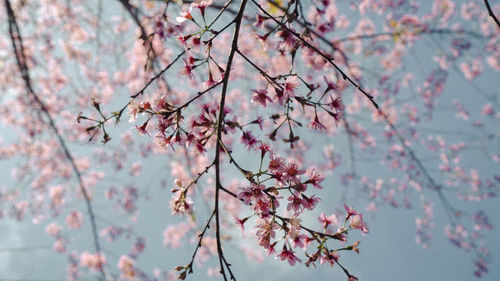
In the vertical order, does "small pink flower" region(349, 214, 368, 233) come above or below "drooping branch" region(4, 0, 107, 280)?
below

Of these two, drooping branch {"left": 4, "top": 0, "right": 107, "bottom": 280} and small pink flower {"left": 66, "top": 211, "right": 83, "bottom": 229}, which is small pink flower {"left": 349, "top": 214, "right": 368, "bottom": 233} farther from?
small pink flower {"left": 66, "top": 211, "right": 83, "bottom": 229}

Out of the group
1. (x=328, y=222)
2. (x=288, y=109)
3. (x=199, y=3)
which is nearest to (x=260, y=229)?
(x=328, y=222)

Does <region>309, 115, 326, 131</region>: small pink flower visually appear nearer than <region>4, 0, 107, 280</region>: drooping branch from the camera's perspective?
Yes

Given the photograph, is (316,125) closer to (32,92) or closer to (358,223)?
(358,223)

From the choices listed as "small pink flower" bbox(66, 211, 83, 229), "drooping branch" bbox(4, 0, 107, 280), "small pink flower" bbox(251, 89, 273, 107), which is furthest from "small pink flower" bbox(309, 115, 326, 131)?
"small pink flower" bbox(66, 211, 83, 229)

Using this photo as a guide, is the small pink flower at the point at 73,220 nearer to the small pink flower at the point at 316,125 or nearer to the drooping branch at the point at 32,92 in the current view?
the drooping branch at the point at 32,92

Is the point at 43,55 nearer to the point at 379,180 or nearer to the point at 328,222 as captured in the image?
the point at 328,222

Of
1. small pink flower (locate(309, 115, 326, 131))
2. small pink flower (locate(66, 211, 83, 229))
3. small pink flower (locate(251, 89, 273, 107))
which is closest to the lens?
small pink flower (locate(251, 89, 273, 107))

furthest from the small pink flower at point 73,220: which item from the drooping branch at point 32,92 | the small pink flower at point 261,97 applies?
the small pink flower at point 261,97

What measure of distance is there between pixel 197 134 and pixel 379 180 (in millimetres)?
9357

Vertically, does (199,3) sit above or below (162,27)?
below

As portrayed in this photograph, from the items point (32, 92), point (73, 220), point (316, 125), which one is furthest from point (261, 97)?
point (73, 220)

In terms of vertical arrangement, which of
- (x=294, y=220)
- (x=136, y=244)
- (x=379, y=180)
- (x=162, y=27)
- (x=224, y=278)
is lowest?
(x=224, y=278)

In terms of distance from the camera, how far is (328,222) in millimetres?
1829
